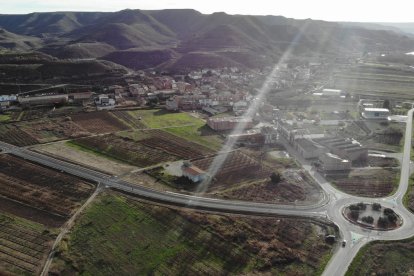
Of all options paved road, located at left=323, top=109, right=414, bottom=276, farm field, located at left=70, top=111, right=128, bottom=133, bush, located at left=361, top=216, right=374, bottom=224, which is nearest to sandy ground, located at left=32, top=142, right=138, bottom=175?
farm field, located at left=70, top=111, right=128, bottom=133

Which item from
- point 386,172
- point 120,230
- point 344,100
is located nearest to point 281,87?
point 344,100

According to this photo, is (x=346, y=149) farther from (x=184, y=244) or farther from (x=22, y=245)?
(x=22, y=245)

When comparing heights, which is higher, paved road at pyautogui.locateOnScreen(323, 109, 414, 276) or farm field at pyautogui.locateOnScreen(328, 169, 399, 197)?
farm field at pyautogui.locateOnScreen(328, 169, 399, 197)

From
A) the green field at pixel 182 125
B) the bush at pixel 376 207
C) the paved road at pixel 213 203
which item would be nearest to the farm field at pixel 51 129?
the green field at pixel 182 125

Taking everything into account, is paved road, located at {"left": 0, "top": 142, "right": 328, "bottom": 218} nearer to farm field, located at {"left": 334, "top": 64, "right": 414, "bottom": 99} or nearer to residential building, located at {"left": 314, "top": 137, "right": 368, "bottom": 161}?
residential building, located at {"left": 314, "top": 137, "right": 368, "bottom": 161}

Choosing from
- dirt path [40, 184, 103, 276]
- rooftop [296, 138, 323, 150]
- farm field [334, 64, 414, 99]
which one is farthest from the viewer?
farm field [334, 64, 414, 99]

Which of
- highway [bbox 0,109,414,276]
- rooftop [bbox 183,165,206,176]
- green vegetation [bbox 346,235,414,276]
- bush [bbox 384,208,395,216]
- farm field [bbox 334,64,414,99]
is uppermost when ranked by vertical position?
farm field [bbox 334,64,414,99]

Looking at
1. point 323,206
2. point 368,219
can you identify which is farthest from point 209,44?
point 368,219
